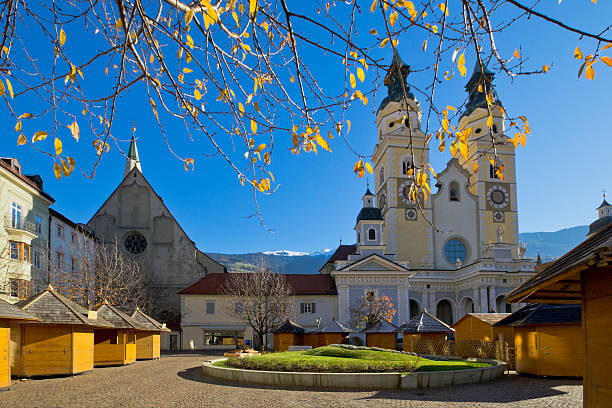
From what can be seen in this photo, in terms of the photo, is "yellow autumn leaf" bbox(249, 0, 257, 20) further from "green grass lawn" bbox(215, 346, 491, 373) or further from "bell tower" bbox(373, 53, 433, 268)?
"bell tower" bbox(373, 53, 433, 268)

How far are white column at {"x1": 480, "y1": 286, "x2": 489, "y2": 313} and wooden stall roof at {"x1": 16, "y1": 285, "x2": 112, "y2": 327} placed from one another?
38015mm

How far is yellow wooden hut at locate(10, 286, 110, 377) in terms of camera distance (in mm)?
20422

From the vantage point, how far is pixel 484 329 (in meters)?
27.4

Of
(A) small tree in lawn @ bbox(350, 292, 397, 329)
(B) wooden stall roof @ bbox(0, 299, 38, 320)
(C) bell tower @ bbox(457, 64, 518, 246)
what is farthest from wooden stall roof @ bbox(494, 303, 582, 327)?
(C) bell tower @ bbox(457, 64, 518, 246)

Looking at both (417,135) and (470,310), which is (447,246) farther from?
(417,135)

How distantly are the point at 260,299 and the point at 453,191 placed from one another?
28.7 metres

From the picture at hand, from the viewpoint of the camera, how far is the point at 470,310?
2180 inches

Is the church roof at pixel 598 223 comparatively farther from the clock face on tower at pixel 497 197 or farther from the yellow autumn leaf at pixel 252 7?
the yellow autumn leaf at pixel 252 7

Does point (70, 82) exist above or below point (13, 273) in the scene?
above

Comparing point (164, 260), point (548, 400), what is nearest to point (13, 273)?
point (164, 260)

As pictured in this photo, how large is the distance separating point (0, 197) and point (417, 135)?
40.2 m

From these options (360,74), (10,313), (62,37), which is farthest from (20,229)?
(360,74)

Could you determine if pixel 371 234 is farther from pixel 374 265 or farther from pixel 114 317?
pixel 114 317

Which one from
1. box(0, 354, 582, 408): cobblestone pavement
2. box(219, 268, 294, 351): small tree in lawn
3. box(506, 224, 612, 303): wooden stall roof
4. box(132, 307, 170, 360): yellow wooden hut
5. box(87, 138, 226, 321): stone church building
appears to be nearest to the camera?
box(506, 224, 612, 303): wooden stall roof
